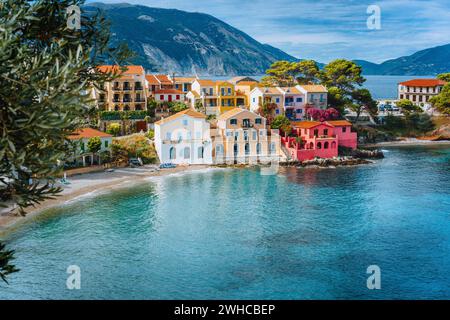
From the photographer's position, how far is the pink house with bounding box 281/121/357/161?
2449 inches

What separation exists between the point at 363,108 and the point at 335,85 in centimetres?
632

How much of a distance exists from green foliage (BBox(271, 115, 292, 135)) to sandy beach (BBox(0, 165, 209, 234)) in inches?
461

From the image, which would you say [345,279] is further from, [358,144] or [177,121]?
[358,144]

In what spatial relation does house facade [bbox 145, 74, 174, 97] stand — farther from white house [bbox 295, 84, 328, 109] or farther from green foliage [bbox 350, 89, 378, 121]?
green foliage [bbox 350, 89, 378, 121]

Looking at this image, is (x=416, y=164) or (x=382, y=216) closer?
(x=382, y=216)

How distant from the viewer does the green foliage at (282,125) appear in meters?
64.6

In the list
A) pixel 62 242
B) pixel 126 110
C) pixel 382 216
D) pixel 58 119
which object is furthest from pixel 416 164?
pixel 58 119

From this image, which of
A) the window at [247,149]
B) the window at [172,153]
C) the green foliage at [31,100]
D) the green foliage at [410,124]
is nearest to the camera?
the green foliage at [31,100]

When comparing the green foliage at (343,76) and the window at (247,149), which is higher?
the green foliage at (343,76)

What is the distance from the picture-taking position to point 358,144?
3009 inches

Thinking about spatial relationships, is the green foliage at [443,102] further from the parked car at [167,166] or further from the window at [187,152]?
the parked car at [167,166]

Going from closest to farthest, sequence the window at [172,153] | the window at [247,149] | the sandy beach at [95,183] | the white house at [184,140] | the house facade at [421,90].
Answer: the sandy beach at [95,183], the white house at [184,140], the window at [172,153], the window at [247,149], the house facade at [421,90]

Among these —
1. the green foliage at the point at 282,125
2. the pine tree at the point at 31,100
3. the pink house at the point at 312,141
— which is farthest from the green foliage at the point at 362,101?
the pine tree at the point at 31,100

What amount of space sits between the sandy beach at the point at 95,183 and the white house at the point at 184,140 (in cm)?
150
